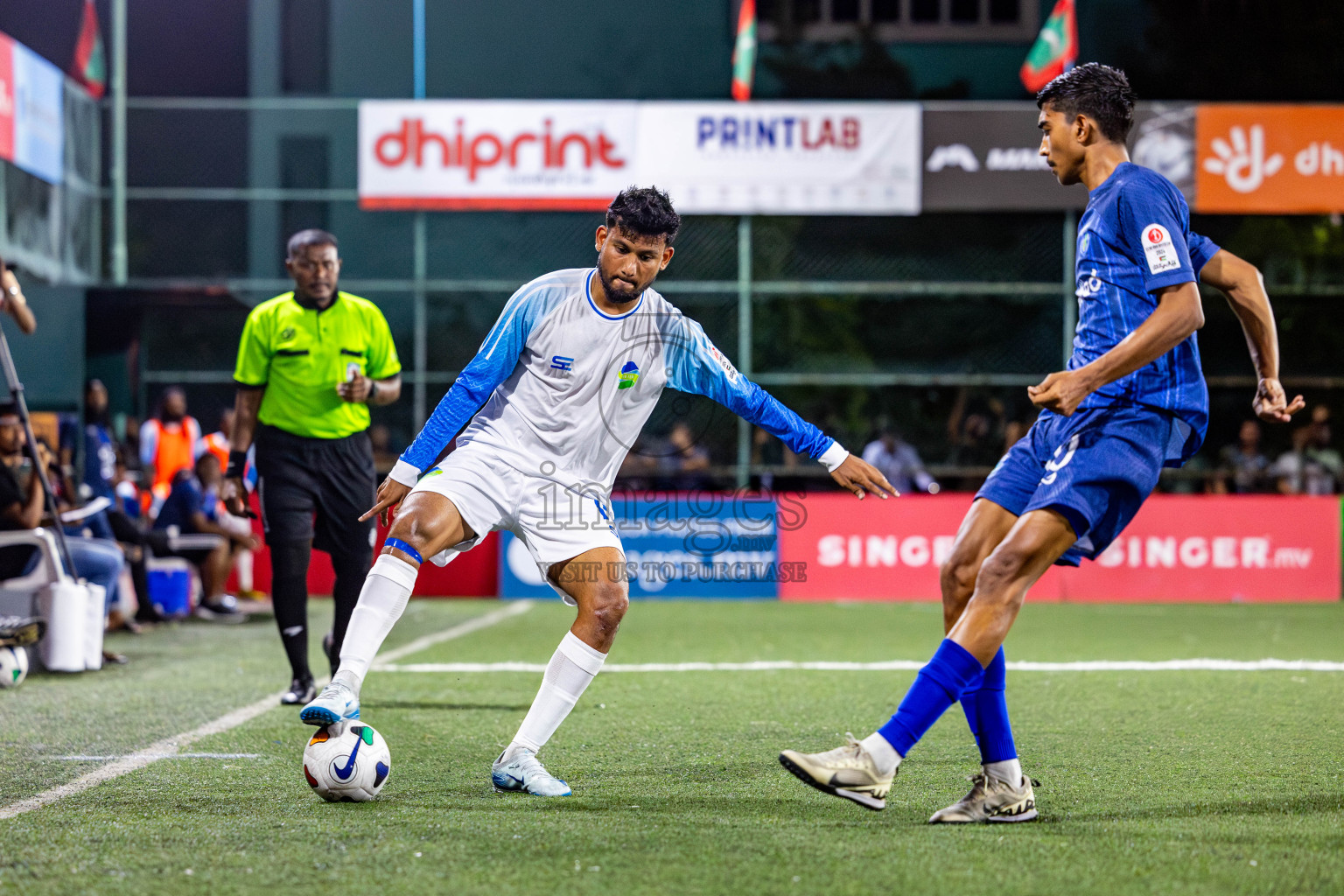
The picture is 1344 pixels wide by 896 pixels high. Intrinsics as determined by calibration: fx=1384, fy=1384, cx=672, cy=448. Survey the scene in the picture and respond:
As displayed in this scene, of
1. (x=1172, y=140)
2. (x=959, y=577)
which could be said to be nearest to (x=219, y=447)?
(x=959, y=577)

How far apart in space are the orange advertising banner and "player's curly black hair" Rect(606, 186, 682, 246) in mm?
13794

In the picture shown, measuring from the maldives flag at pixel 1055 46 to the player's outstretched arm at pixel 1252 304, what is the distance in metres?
13.5

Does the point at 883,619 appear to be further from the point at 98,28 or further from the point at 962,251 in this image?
the point at 98,28

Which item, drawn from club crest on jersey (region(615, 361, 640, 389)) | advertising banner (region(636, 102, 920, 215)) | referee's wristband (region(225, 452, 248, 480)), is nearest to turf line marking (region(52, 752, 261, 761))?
referee's wristband (region(225, 452, 248, 480))

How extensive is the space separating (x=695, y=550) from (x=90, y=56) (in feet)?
31.7

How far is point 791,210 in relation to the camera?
54.2 feet

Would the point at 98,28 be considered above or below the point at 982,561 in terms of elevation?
above

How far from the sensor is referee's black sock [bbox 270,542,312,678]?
253 inches

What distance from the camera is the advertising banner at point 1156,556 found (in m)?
14.2

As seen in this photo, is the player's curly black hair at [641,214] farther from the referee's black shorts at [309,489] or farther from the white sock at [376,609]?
the referee's black shorts at [309,489]

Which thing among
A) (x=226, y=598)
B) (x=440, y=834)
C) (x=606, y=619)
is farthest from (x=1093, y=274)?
(x=226, y=598)

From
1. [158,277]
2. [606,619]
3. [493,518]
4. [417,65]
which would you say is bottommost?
[606,619]

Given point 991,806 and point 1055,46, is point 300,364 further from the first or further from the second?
point 1055,46

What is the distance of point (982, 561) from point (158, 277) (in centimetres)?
1523
